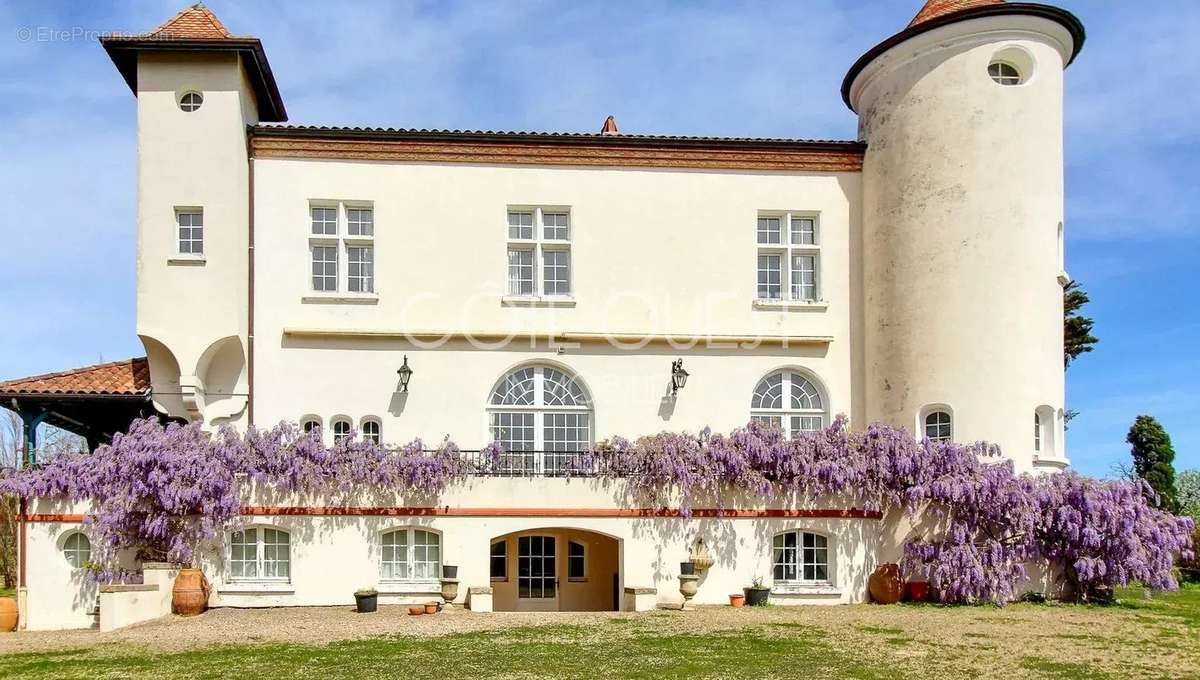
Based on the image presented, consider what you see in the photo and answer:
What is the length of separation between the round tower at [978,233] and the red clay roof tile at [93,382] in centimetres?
1372

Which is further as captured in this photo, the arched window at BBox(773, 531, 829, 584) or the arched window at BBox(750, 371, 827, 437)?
the arched window at BBox(750, 371, 827, 437)

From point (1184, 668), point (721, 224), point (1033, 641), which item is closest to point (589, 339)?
point (721, 224)

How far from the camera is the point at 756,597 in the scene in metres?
18.2

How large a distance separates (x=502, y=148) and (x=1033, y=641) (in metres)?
12.6

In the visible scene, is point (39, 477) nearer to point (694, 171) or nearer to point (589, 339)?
point (589, 339)

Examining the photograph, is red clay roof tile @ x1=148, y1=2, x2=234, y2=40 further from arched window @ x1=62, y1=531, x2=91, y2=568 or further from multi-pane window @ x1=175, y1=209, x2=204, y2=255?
arched window @ x1=62, y1=531, x2=91, y2=568

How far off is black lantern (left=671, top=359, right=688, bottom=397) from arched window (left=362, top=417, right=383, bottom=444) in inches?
216

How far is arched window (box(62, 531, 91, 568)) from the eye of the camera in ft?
58.7

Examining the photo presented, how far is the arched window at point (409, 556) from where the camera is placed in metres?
18.4

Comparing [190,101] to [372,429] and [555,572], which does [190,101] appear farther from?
[555,572]

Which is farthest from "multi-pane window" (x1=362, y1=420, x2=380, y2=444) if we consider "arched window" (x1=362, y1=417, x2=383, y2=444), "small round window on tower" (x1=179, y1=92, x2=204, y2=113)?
"small round window on tower" (x1=179, y1=92, x2=204, y2=113)

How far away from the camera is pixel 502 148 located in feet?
68.7

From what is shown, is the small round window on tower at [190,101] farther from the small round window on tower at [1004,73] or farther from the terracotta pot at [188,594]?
the small round window on tower at [1004,73]

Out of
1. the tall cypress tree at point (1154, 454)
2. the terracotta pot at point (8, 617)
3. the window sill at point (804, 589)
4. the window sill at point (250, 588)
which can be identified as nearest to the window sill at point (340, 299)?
the window sill at point (250, 588)
